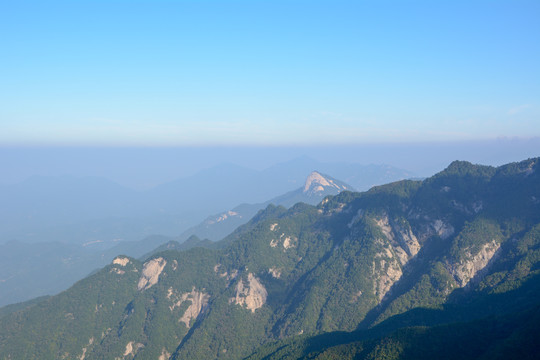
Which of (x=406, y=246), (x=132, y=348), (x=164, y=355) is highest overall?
(x=406, y=246)

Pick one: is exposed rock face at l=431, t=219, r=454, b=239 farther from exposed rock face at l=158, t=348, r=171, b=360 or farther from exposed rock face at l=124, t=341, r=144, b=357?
exposed rock face at l=124, t=341, r=144, b=357

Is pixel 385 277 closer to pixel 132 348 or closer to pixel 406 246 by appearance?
pixel 406 246

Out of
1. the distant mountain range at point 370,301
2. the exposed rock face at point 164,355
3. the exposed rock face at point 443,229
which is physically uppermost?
the exposed rock face at point 443,229

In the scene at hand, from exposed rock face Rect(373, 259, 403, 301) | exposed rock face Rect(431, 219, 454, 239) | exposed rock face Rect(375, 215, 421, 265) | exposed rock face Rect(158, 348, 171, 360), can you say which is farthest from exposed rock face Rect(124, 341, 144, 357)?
exposed rock face Rect(431, 219, 454, 239)

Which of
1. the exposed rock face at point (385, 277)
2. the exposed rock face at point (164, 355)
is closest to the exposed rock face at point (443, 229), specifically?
the exposed rock face at point (385, 277)

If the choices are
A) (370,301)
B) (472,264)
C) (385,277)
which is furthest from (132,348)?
(472,264)

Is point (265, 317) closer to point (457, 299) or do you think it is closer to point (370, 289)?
point (370, 289)

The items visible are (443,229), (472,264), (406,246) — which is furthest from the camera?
(406,246)

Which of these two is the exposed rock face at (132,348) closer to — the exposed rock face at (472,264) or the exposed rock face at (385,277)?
the exposed rock face at (385,277)
